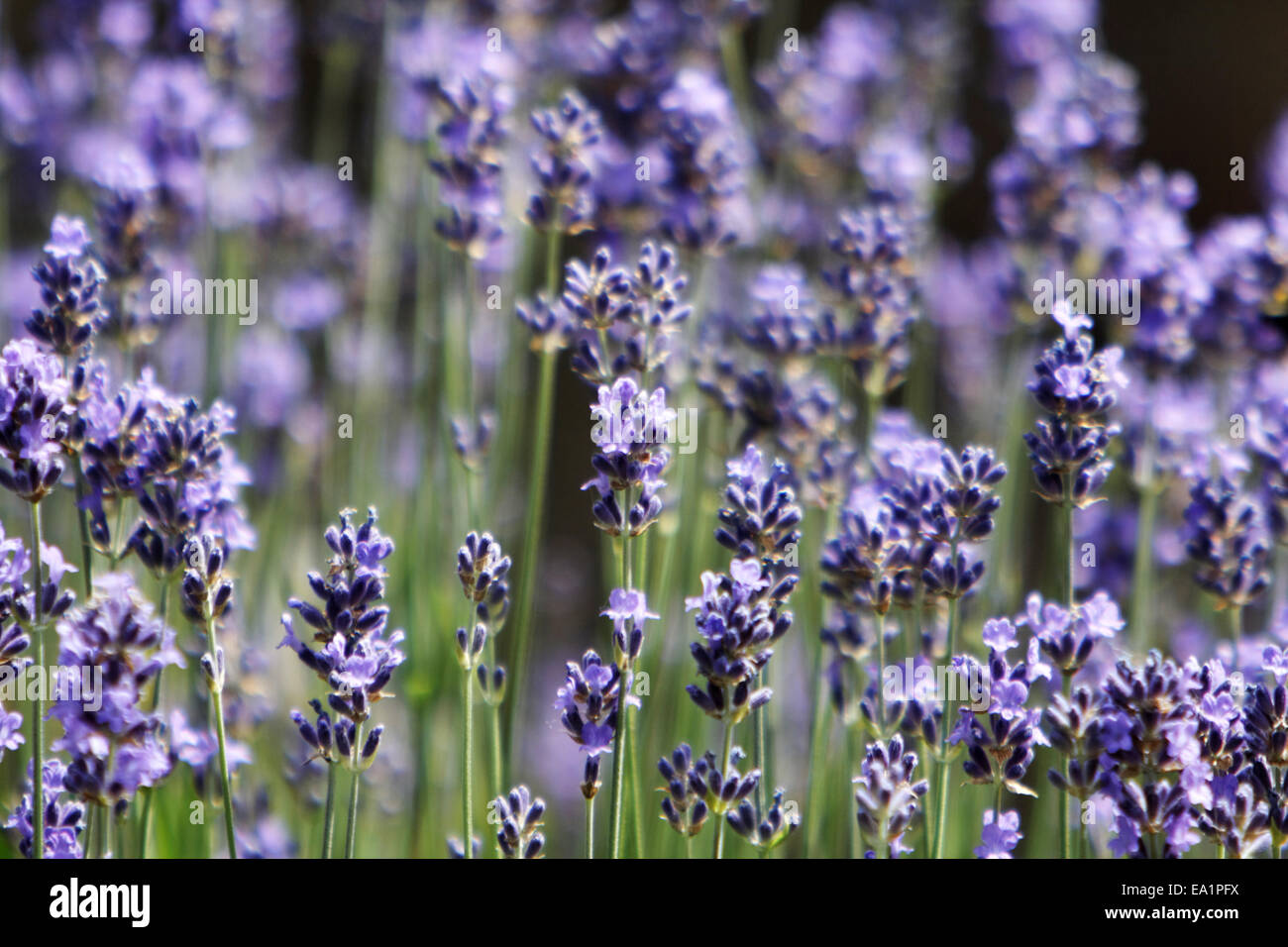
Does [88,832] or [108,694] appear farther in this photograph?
[88,832]

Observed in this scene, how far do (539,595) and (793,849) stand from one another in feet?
3.26

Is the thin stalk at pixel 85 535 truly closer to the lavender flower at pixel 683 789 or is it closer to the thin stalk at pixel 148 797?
the thin stalk at pixel 148 797

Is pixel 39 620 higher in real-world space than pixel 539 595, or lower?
lower

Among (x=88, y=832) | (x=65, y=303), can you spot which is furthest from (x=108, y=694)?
(x=65, y=303)

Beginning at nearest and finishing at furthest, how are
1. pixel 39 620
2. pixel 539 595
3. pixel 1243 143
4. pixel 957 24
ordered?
1. pixel 39 620
2. pixel 539 595
3. pixel 957 24
4. pixel 1243 143

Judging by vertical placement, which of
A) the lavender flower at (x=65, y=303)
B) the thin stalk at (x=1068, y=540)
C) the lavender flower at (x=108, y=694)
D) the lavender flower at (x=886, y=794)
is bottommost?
the lavender flower at (x=886, y=794)

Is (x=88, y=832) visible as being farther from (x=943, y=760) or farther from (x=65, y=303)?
(x=943, y=760)

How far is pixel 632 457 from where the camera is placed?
1433 mm

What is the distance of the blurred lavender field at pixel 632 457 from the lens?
1410mm

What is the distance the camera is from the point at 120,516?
5.08 feet

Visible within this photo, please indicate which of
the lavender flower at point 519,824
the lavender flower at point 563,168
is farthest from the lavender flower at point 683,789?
the lavender flower at point 563,168
